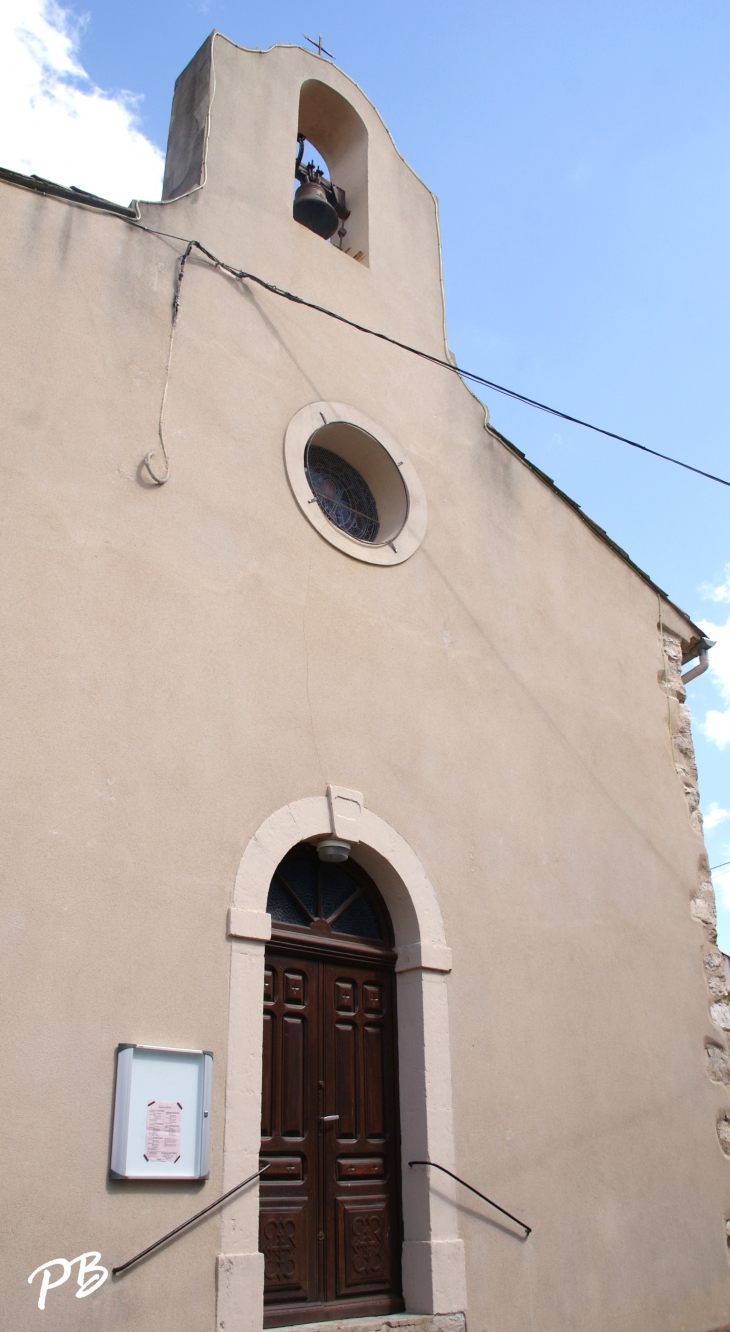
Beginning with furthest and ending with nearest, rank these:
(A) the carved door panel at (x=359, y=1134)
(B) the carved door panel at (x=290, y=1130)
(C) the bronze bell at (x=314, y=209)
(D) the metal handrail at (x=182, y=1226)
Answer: (C) the bronze bell at (x=314, y=209) < (A) the carved door panel at (x=359, y=1134) < (B) the carved door panel at (x=290, y=1130) < (D) the metal handrail at (x=182, y=1226)

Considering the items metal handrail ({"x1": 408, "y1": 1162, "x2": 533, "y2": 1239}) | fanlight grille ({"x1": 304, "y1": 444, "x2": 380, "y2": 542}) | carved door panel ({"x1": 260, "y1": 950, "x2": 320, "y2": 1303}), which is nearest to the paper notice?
carved door panel ({"x1": 260, "y1": 950, "x2": 320, "y2": 1303})

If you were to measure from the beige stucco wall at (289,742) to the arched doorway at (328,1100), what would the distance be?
1.26 ft

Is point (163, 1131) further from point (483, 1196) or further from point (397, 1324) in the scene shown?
point (483, 1196)

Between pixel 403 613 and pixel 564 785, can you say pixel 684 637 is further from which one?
pixel 403 613

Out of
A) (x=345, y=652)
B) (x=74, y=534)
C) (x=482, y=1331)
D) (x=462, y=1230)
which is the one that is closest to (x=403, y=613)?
(x=345, y=652)

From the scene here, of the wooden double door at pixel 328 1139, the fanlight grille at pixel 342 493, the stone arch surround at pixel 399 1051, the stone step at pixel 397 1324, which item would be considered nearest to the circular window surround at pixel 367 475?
the fanlight grille at pixel 342 493

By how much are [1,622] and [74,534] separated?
60cm

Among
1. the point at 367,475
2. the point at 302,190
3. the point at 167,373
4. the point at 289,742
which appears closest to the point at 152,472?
the point at 167,373

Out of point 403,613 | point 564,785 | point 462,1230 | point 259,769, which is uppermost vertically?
point 403,613

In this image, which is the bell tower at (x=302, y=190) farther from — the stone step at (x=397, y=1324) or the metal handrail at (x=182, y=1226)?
the stone step at (x=397, y=1324)

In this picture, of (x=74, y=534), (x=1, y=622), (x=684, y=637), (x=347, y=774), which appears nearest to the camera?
(x=1, y=622)

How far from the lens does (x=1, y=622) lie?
4402mm

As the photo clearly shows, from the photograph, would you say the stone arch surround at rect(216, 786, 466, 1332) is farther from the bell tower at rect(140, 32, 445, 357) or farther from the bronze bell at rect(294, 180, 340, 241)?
the bronze bell at rect(294, 180, 340, 241)

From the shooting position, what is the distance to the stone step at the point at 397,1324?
429 centimetres
